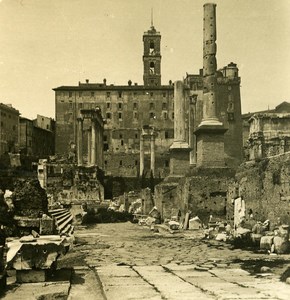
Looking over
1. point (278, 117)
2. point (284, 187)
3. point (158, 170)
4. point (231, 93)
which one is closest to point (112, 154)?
point (158, 170)

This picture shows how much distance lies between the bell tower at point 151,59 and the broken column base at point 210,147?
55267mm

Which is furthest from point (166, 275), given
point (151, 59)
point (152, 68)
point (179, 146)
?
point (152, 68)

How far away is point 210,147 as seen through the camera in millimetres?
16359

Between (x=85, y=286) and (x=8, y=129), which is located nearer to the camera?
(x=85, y=286)

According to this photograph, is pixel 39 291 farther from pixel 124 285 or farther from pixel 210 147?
pixel 210 147

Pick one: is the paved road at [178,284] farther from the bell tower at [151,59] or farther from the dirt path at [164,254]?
the bell tower at [151,59]

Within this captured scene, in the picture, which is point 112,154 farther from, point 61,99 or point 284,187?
point 284,187

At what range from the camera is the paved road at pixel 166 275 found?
4.96 metres

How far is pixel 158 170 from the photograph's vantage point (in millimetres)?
62750

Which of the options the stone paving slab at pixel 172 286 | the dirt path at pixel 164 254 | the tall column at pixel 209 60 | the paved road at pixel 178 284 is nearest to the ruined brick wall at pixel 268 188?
the dirt path at pixel 164 254

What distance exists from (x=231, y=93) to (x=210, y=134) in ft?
165

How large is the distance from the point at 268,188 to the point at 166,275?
17.0 feet

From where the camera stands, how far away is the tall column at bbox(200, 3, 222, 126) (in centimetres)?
1755

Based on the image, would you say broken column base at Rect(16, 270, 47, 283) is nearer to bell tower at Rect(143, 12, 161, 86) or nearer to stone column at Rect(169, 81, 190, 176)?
stone column at Rect(169, 81, 190, 176)
